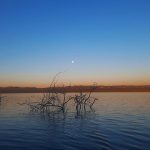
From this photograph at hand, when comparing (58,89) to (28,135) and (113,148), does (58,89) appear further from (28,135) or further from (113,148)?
(113,148)

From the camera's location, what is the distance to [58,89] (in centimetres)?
4781

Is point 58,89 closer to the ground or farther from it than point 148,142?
farther from it

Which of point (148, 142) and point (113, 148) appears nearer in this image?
point (113, 148)

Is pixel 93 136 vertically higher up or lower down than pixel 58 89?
lower down

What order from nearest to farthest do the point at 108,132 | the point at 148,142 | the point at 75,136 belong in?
the point at 148,142
the point at 75,136
the point at 108,132

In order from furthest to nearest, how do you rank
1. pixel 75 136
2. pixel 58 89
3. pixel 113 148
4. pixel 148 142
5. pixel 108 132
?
pixel 58 89, pixel 108 132, pixel 75 136, pixel 148 142, pixel 113 148

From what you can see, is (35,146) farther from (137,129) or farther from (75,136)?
(137,129)

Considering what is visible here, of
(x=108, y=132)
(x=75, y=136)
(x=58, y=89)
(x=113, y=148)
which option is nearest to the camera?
(x=113, y=148)

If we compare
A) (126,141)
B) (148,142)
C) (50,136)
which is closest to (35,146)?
(50,136)

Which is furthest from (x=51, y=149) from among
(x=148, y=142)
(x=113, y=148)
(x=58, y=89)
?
(x=58, y=89)

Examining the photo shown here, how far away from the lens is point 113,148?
1920cm

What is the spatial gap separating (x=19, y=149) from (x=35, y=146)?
125 cm

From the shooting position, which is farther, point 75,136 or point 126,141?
point 75,136

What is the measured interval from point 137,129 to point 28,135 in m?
10.1
